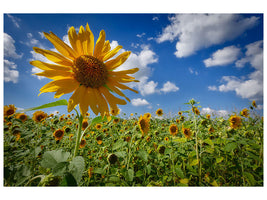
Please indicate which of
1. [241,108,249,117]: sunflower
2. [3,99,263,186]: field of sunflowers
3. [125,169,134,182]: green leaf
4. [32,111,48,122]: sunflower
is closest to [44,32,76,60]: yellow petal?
[3,99,263,186]: field of sunflowers

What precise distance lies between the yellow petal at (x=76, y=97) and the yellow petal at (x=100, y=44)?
0.23 m

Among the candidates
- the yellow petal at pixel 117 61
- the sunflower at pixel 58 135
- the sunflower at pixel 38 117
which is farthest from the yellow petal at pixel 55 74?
the sunflower at pixel 38 117

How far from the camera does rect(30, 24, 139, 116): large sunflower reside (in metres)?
0.61

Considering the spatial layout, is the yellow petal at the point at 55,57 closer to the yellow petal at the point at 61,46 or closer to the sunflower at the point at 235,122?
the yellow petal at the point at 61,46

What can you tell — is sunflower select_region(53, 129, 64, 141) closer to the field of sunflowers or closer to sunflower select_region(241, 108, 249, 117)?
the field of sunflowers

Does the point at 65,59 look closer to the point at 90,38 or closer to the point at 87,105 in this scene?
the point at 90,38

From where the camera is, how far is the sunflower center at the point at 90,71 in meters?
0.64

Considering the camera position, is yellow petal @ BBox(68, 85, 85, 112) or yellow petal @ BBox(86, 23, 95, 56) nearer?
yellow petal @ BBox(68, 85, 85, 112)

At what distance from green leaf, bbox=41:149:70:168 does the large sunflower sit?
211mm

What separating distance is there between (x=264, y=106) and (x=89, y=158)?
1676 millimetres

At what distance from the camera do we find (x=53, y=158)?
1.94ft

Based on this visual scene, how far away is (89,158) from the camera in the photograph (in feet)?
4.90

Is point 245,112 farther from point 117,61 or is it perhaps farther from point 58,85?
point 58,85

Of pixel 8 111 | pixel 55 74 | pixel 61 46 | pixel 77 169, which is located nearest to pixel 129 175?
pixel 77 169
